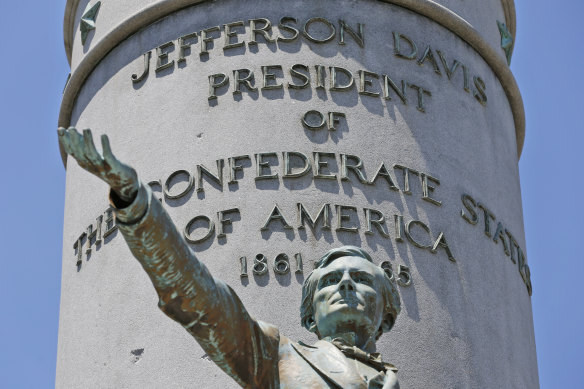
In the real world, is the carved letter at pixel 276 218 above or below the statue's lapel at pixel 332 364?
above

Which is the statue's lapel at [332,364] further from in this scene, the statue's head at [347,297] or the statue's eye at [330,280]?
the statue's eye at [330,280]

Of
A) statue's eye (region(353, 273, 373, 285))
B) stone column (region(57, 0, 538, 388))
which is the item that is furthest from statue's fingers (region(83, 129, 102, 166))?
stone column (region(57, 0, 538, 388))

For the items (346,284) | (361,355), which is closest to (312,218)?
(346,284)

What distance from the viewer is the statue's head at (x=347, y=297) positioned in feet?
30.4

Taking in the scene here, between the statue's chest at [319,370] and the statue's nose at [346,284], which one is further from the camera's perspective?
the statue's nose at [346,284]

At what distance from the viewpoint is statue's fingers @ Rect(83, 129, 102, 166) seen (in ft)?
24.9

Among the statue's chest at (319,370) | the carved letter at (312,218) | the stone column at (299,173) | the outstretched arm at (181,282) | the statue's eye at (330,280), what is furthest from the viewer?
the carved letter at (312,218)

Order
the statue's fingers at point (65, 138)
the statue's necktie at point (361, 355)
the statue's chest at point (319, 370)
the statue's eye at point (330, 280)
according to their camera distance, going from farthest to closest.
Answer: the statue's eye at point (330, 280)
the statue's necktie at point (361, 355)
the statue's chest at point (319, 370)
the statue's fingers at point (65, 138)

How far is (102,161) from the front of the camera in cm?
771

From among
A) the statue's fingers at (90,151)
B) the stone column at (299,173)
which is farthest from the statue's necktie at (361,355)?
the stone column at (299,173)

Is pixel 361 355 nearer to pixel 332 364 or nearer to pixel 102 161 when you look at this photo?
pixel 332 364

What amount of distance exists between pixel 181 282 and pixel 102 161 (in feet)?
3.00

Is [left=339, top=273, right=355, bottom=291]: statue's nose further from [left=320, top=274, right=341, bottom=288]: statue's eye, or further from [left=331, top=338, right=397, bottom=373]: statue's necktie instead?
[left=331, top=338, right=397, bottom=373]: statue's necktie

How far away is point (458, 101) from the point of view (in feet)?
48.9
